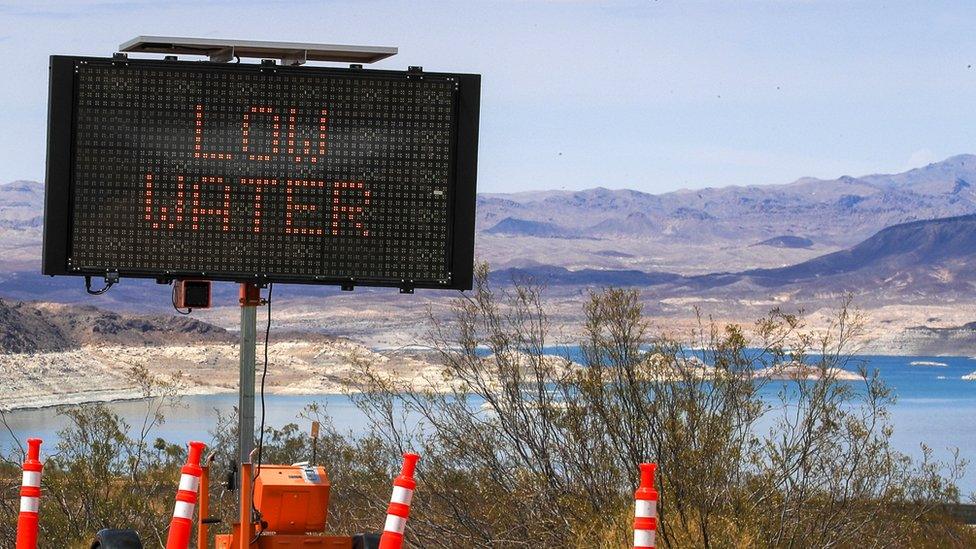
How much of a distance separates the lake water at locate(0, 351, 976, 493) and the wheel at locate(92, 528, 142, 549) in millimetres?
35186

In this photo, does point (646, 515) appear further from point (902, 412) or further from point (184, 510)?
point (902, 412)

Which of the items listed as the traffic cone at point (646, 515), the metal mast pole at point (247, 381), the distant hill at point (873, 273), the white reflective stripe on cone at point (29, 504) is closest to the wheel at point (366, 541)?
the metal mast pole at point (247, 381)

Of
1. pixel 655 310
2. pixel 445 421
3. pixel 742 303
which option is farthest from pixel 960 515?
pixel 742 303

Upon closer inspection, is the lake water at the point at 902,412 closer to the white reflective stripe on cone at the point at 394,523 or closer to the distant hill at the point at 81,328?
the distant hill at the point at 81,328

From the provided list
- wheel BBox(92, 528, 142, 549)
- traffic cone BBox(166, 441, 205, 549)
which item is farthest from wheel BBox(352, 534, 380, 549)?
wheel BBox(92, 528, 142, 549)

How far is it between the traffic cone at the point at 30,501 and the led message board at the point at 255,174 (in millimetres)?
1619

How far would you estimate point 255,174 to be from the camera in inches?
335

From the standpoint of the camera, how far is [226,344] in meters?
109

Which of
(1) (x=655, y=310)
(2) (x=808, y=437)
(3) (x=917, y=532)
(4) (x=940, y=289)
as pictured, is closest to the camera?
(2) (x=808, y=437)

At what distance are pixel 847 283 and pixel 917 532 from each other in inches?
4944

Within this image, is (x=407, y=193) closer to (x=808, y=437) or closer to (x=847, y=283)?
(x=808, y=437)

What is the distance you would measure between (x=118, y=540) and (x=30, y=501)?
2.91 feet

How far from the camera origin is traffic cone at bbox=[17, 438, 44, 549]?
9.30 m

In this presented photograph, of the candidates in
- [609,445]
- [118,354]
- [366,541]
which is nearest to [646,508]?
[366,541]
